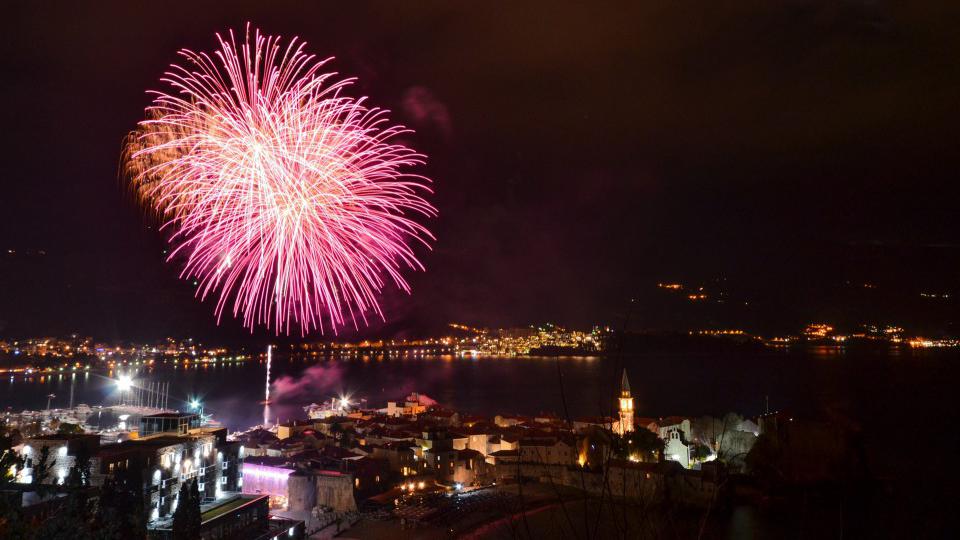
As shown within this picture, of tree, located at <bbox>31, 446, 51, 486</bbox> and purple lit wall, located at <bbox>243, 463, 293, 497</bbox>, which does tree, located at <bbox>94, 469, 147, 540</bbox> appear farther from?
purple lit wall, located at <bbox>243, 463, 293, 497</bbox>

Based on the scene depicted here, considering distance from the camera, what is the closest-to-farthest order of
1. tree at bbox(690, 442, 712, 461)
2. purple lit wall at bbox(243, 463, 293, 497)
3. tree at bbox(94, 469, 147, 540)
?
tree at bbox(94, 469, 147, 540) < purple lit wall at bbox(243, 463, 293, 497) < tree at bbox(690, 442, 712, 461)

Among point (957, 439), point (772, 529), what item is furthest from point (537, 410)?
point (772, 529)

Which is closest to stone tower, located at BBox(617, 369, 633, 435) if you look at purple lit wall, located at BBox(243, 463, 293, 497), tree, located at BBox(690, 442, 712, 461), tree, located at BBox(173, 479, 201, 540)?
tree, located at BBox(690, 442, 712, 461)

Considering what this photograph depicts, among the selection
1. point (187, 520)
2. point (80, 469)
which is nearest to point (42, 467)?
point (80, 469)

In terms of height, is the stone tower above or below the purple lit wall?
above

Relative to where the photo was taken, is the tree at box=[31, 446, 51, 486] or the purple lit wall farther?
the purple lit wall

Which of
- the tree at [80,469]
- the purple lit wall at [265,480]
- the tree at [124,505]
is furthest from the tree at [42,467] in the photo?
the purple lit wall at [265,480]

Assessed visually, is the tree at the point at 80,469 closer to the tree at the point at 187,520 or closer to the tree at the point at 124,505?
the tree at the point at 124,505

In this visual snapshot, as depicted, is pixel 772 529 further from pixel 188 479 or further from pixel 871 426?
pixel 871 426

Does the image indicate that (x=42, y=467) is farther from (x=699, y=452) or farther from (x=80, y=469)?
(x=699, y=452)

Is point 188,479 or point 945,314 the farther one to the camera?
point 945,314

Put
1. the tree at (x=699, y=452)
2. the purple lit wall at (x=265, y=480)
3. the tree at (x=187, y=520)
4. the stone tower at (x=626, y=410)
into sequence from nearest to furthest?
the tree at (x=187, y=520) < the purple lit wall at (x=265, y=480) < the tree at (x=699, y=452) < the stone tower at (x=626, y=410)
